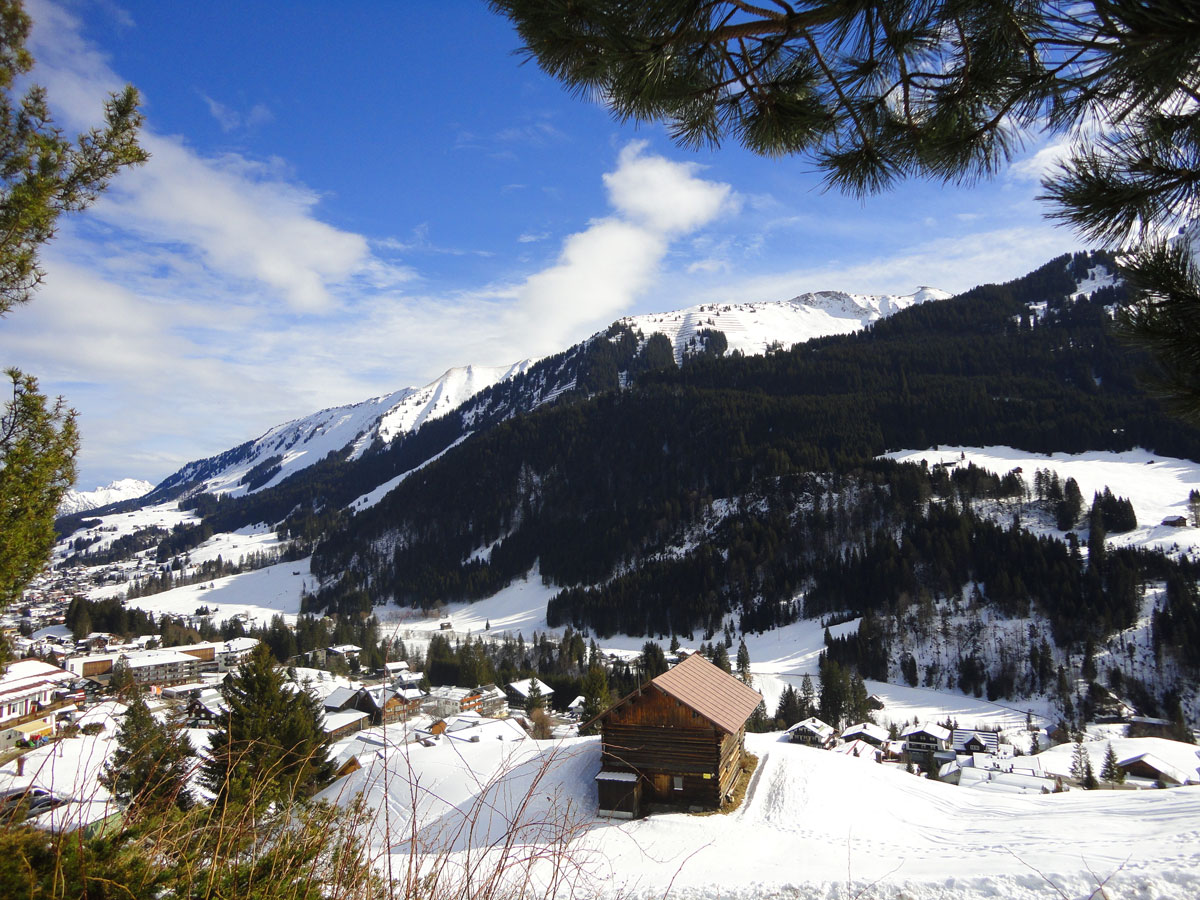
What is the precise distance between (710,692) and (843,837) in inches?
207

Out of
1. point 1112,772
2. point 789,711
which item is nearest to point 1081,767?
point 1112,772

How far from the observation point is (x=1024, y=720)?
4616 centimetres

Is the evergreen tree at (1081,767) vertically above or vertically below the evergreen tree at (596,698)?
below

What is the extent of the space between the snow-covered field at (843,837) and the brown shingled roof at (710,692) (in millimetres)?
2009

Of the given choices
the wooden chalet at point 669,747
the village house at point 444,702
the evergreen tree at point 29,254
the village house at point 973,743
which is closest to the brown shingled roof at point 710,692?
the wooden chalet at point 669,747

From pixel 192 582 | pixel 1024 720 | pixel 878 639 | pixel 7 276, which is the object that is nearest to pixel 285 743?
pixel 7 276

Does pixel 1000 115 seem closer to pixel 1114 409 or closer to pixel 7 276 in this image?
pixel 7 276

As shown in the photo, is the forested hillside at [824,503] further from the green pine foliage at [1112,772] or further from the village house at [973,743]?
the green pine foliage at [1112,772]

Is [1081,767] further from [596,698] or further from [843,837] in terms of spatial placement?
[843,837]

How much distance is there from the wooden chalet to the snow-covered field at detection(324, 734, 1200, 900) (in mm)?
939

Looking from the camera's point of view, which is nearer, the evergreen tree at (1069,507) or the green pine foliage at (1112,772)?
the green pine foliage at (1112,772)

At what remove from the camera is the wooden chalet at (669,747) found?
1650 cm

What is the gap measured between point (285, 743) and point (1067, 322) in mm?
169376

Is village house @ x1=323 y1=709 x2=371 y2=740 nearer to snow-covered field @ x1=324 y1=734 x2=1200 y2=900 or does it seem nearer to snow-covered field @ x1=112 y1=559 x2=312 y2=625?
snow-covered field @ x1=324 y1=734 x2=1200 y2=900
